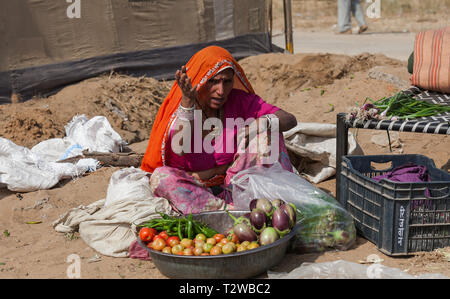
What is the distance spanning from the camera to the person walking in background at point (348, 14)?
1570 cm

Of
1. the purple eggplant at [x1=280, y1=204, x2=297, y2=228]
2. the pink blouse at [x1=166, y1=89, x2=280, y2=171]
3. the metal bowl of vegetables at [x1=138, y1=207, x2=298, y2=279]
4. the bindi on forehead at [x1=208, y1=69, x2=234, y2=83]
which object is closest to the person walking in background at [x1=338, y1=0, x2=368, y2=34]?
the pink blouse at [x1=166, y1=89, x2=280, y2=171]

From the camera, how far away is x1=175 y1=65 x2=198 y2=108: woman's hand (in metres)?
3.32

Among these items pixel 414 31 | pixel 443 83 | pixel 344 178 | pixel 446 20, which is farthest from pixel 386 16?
pixel 344 178

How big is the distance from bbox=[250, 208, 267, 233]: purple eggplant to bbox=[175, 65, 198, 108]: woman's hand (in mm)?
873

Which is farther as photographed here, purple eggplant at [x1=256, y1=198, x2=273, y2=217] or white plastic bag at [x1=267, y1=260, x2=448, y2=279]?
purple eggplant at [x1=256, y1=198, x2=273, y2=217]

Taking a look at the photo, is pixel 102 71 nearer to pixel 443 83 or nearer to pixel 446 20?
pixel 443 83

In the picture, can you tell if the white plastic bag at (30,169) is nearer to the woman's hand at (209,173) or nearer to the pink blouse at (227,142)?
the pink blouse at (227,142)

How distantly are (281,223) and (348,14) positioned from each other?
14785 mm

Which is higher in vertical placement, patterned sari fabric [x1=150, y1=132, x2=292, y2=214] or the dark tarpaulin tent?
the dark tarpaulin tent

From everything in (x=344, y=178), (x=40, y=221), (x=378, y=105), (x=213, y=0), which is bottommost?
(x=40, y=221)

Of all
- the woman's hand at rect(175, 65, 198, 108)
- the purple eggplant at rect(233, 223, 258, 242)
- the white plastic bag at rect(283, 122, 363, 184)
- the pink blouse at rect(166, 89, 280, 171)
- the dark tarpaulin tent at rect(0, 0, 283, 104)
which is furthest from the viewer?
the dark tarpaulin tent at rect(0, 0, 283, 104)

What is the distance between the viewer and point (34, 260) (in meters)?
3.43

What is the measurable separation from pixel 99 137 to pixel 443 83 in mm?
3579

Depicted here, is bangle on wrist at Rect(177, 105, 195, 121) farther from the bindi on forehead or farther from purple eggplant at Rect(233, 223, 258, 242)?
purple eggplant at Rect(233, 223, 258, 242)
